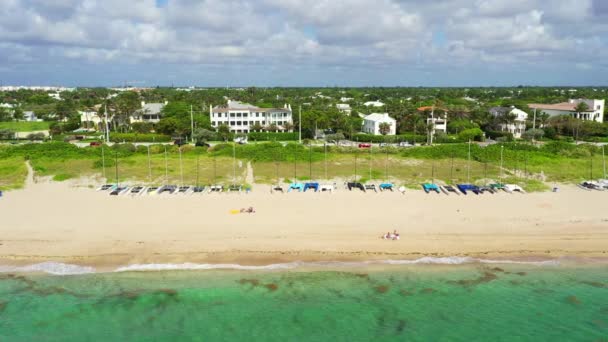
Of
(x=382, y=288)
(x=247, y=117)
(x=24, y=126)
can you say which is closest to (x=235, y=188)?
(x=382, y=288)

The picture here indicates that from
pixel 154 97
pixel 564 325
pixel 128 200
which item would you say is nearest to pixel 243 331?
pixel 564 325

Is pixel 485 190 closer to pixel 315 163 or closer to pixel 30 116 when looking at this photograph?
pixel 315 163

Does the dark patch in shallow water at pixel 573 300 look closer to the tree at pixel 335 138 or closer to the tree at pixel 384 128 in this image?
the tree at pixel 335 138

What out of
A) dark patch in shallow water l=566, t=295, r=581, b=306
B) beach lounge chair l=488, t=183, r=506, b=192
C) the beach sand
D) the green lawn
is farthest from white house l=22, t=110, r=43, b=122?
dark patch in shallow water l=566, t=295, r=581, b=306

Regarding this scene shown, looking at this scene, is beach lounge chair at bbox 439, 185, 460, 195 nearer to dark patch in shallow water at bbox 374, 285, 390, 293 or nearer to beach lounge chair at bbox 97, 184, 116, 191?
dark patch in shallow water at bbox 374, 285, 390, 293

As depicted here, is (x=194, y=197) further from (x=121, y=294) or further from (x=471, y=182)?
(x=471, y=182)

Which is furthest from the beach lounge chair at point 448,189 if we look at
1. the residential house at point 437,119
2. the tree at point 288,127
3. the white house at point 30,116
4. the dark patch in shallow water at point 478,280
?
the white house at point 30,116
